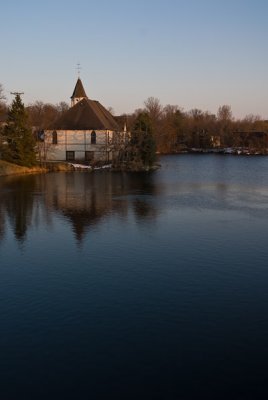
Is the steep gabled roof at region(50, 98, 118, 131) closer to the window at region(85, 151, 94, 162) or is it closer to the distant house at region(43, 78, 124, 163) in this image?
the distant house at region(43, 78, 124, 163)

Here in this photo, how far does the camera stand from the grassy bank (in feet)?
160

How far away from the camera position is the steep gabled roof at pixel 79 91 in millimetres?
71000

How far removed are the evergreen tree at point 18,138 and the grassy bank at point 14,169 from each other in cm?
82

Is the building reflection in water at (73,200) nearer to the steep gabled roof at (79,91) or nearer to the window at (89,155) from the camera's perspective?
the window at (89,155)

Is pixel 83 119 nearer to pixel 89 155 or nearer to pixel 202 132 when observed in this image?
pixel 89 155

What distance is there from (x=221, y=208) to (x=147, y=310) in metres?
16.0

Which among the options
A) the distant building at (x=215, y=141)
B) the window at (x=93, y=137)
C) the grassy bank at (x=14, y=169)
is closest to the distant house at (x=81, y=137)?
the window at (x=93, y=137)

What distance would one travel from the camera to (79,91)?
71.1m

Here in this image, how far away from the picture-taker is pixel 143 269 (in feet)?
52.1

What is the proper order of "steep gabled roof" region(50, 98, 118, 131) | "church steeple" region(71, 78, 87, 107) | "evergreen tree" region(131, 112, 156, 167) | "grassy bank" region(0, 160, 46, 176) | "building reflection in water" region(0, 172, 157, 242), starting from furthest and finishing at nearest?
"church steeple" region(71, 78, 87, 107) < "steep gabled roof" region(50, 98, 118, 131) < "evergreen tree" region(131, 112, 156, 167) < "grassy bank" region(0, 160, 46, 176) < "building reflection in water" region(0, 172, 157, 242)

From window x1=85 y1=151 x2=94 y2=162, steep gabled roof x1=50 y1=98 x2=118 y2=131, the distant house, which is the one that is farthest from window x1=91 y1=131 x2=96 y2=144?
window x1=85 y1=151 x2=94 y2=162

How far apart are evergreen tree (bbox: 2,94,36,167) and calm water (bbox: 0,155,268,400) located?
2698 cm

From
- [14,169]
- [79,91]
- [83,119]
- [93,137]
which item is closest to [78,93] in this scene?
[79,91]

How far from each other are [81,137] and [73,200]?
3019cm
